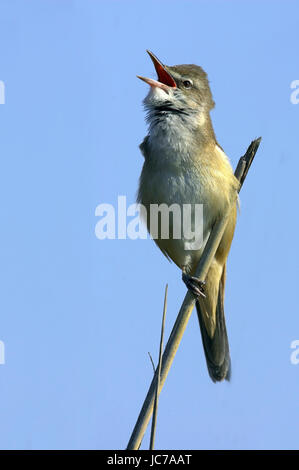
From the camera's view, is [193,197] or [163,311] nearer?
[163,311]

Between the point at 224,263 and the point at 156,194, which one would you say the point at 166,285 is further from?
the point at 224,263

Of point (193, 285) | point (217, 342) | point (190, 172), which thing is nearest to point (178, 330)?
point (193, 285)

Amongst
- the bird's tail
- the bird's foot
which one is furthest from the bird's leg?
the bird's tail

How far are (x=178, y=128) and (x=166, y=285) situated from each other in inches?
98.8

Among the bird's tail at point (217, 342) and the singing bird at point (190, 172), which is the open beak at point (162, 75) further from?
the bird's tail at point (217, 342)

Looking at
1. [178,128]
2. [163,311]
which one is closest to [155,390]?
[163,311]

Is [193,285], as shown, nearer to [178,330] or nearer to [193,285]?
[193,285]

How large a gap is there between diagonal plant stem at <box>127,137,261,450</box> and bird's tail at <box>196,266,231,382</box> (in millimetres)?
1960

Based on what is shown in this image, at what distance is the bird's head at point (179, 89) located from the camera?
489 cm

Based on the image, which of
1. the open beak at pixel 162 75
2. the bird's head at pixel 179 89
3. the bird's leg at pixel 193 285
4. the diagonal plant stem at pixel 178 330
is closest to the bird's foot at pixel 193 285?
the bird's leg at pixel 193 285

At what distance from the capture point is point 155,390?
2547 mm

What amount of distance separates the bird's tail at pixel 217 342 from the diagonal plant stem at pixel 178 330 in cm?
196

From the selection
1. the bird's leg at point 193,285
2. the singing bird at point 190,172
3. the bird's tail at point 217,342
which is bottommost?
the bird's tail at point 217,342

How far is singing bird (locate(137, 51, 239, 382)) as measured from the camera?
473 cm
